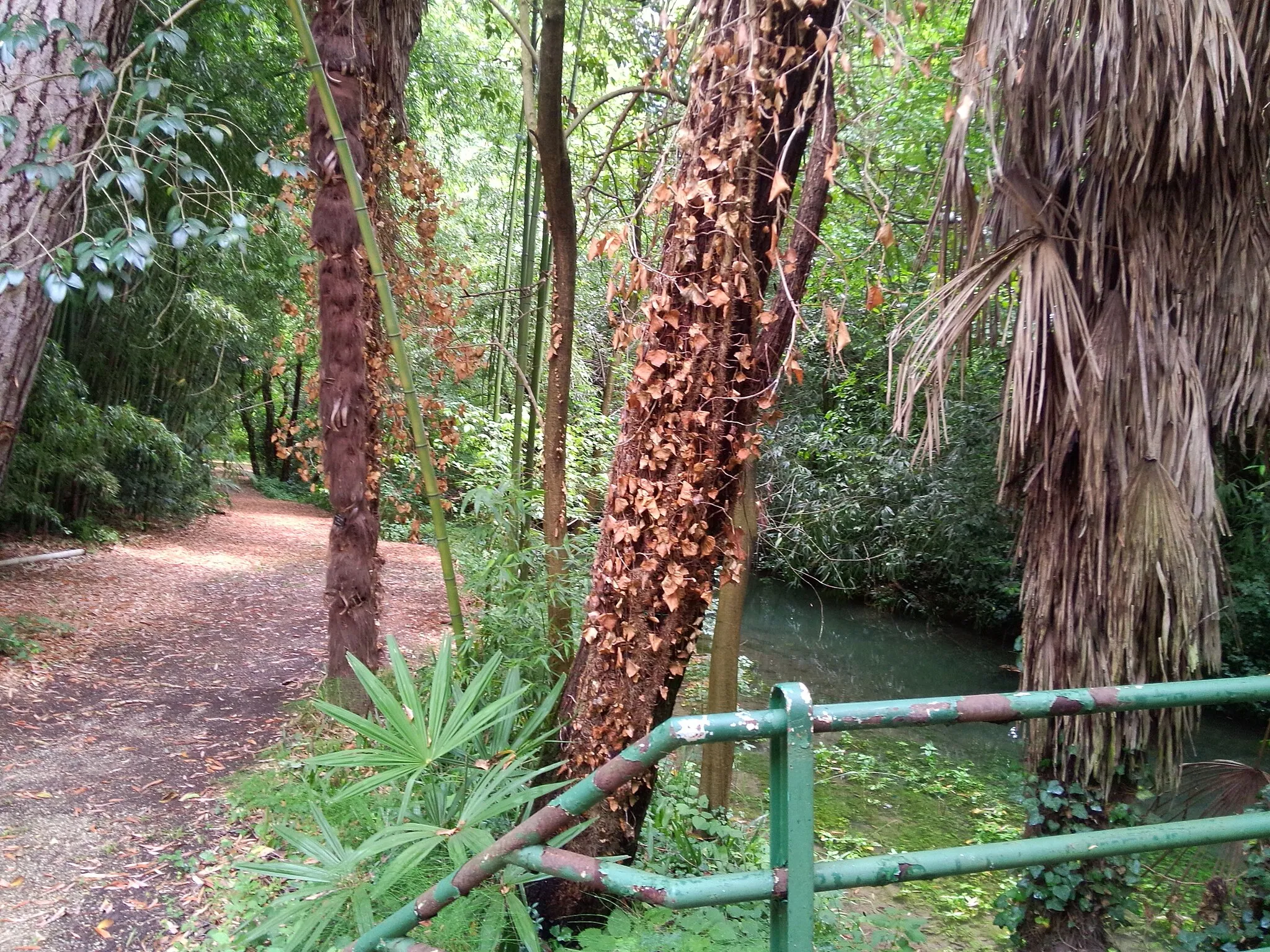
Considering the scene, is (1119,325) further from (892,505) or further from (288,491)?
(288,491)

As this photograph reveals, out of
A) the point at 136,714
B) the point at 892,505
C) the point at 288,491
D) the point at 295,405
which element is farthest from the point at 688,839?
the point at 288,491

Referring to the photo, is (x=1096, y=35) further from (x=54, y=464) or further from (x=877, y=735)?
(x=54, y=464)

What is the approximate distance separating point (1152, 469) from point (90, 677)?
6152mm

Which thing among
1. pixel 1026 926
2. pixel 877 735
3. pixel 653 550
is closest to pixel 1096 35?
pixel 653 550

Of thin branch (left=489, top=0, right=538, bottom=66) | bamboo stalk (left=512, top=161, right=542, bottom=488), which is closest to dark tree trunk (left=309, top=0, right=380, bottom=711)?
thin branch (left=489, top=0, right=538, bottom=66)

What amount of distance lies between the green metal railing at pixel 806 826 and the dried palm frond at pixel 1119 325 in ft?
6.36

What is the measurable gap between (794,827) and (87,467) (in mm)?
9911

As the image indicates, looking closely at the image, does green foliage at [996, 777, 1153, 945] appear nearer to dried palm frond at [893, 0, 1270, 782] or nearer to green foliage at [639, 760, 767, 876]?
dried palm frond at [893, 0, 1270, 782]

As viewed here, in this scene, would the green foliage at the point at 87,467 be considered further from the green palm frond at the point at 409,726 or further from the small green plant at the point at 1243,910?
the small green plant at the point at 1243,910

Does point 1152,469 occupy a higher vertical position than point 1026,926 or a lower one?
higher

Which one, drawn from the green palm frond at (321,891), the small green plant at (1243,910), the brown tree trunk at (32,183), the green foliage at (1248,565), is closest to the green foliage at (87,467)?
the brown tree trunk at (32,183)

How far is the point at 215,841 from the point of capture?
3.48m

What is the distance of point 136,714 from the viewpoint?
4.86 meters

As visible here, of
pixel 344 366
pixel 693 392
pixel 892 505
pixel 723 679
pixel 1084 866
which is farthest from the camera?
pixel 892 505
